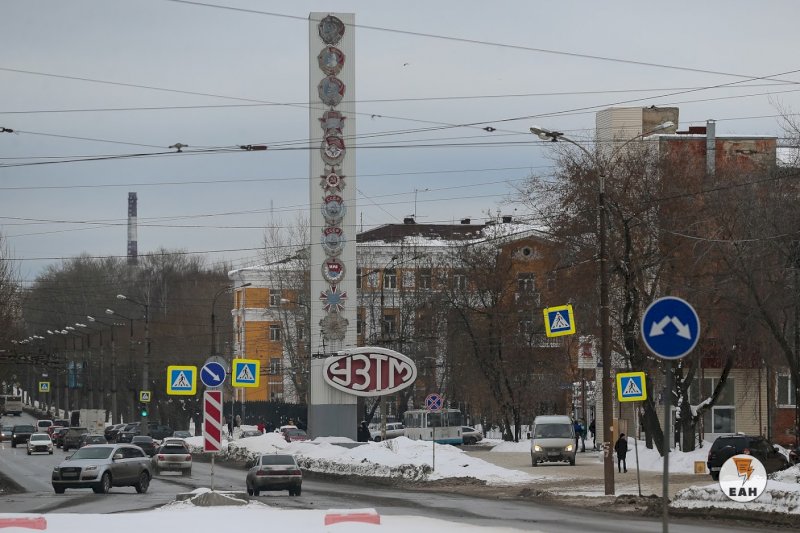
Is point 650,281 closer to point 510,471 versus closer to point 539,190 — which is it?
point 539,190

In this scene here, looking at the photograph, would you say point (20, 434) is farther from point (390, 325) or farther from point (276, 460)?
point (276, 460)

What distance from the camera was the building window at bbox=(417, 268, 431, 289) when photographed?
3553 inches

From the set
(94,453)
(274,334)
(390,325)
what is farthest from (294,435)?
(274,334)

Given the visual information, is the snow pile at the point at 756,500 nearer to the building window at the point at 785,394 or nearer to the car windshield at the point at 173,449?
the car windshield at the point at 173,449

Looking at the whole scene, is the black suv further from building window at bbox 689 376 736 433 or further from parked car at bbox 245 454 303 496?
building window at bbox 689 376 736 433

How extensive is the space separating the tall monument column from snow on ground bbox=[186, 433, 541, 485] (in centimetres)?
257

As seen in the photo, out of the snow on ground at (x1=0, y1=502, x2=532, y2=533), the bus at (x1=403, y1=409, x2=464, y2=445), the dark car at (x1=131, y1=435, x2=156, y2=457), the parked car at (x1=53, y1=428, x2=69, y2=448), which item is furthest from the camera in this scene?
the parked car at (x1=53, y1=428, x2=69, y2=448)

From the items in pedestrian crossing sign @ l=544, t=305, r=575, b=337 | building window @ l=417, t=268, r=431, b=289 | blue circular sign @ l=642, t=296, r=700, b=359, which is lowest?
blue circular sign @ l=642, t=296, r=700, b=359

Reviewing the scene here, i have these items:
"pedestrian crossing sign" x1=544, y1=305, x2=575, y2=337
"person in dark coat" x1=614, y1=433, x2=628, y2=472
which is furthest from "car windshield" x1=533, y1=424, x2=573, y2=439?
"pedestrian crossing sign" x1=544, y1=305, x2=575, y2=337

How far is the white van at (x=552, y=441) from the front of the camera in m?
56.6

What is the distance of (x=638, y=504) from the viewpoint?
108 feet

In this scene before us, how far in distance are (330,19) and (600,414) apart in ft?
96.5

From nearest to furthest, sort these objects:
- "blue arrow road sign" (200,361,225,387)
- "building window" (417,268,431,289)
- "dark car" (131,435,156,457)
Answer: "blue arrow road sign" (200,361,225,387)
"dark car" (131,435,156,457)
"building window" (417,268,431,289)

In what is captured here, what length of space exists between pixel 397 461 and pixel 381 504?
17.4 m
